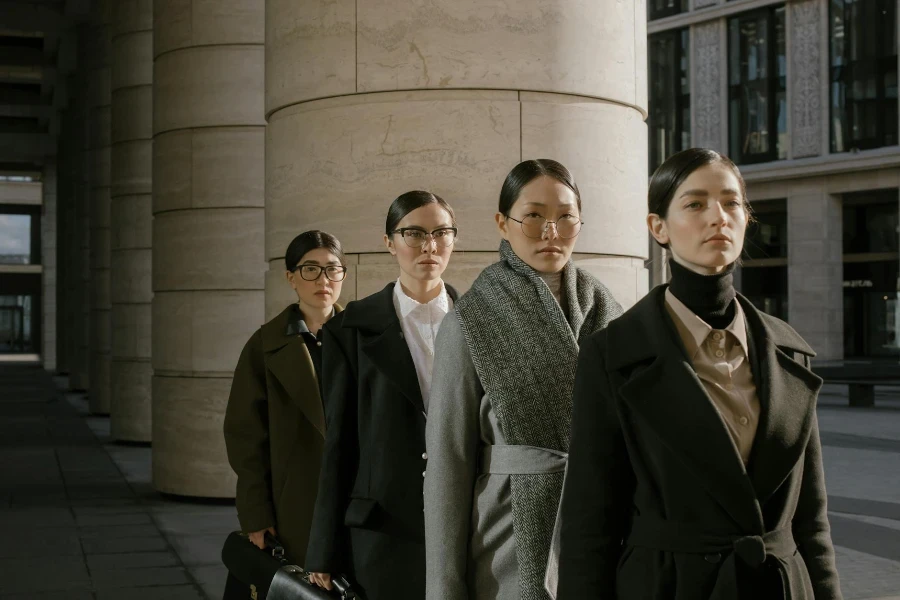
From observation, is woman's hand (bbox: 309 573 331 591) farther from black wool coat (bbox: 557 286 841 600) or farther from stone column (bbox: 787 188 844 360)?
stone column (bbox: 787 188 844 360)

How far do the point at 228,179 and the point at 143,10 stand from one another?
6.02 m

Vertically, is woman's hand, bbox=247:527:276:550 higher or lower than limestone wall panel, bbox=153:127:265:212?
lower

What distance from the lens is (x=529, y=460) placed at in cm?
296

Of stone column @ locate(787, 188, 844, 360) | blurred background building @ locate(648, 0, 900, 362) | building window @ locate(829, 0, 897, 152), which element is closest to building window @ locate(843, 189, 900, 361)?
blurred background building @ locate(648, 0, 900, 362)

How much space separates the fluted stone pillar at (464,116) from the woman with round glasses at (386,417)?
4.91 ft

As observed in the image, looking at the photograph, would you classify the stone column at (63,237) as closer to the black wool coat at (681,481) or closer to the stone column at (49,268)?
the stone column at (49,268)

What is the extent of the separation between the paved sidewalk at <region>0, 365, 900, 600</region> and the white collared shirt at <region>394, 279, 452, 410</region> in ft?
12.8

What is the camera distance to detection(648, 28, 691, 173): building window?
39531 mm

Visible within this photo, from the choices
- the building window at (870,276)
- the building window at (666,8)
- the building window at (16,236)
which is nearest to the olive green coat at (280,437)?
the building window at (870,276)

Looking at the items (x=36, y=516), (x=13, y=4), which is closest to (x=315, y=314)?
(x=36, y=516)

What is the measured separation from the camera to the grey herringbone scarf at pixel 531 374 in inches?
115

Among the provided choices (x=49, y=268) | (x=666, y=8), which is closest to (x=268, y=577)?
(x=666, y=8)

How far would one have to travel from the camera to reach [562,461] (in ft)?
9.69

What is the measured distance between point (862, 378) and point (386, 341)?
18996 mm
